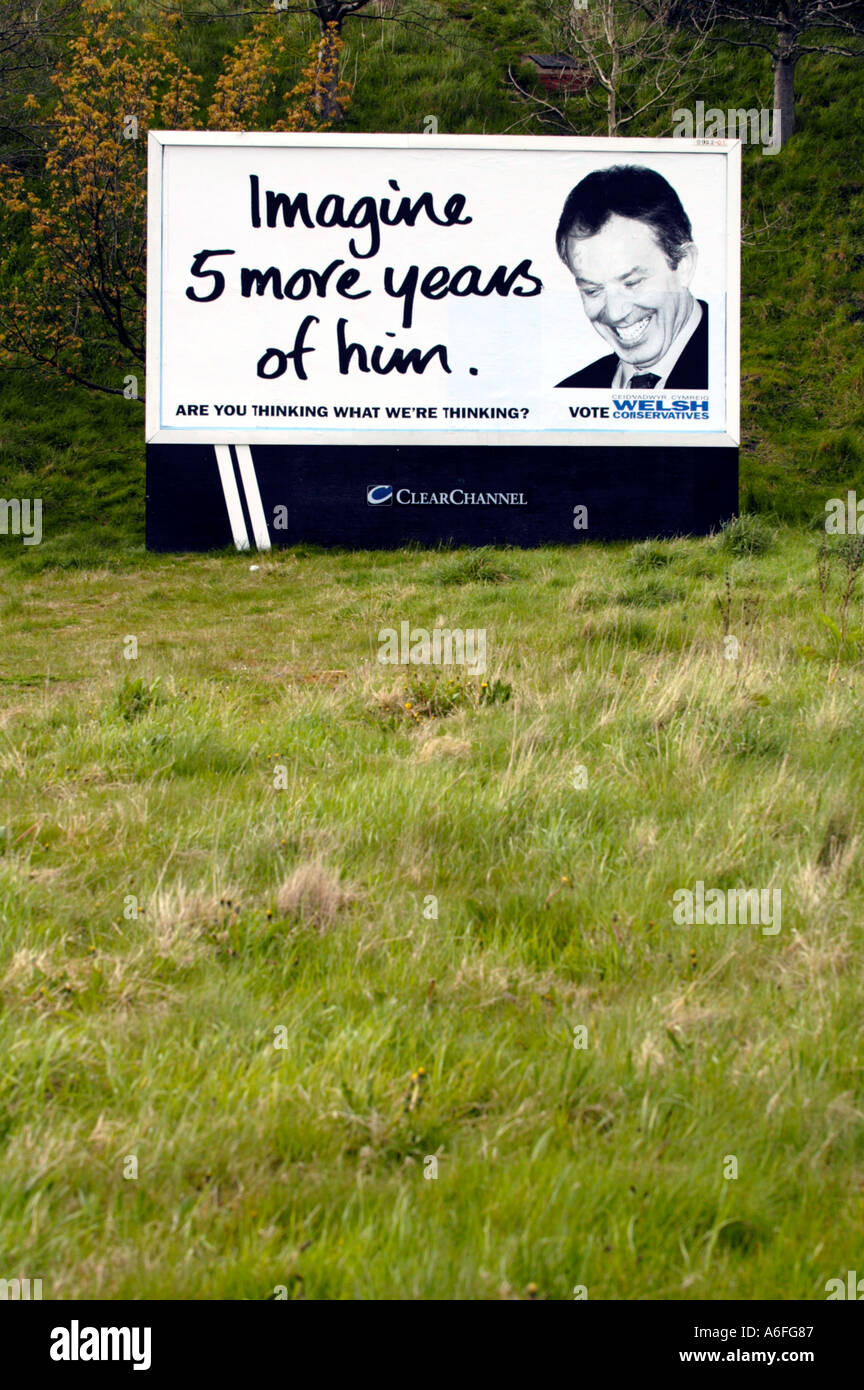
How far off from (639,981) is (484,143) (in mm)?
14274

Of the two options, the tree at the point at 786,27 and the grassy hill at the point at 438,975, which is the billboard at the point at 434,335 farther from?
the tree at the point at 786,27

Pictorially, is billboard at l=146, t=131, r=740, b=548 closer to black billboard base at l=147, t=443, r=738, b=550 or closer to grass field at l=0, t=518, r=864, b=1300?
black billboard base at l=147, t=443, r=738, b=550

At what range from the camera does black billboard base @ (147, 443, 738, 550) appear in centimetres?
1558

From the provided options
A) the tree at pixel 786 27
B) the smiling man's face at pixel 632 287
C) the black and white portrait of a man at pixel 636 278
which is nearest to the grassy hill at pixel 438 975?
the black and white portrait of a man at pixel 636 278

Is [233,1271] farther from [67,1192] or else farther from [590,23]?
[590,23]

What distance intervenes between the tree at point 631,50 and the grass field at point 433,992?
22.9 meters

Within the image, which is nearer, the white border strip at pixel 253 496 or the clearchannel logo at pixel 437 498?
the white border strip at pixel 253 496

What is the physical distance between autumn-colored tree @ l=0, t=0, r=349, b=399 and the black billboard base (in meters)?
2.99

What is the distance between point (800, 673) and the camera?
280 inches

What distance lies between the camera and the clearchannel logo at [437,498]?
15.7m

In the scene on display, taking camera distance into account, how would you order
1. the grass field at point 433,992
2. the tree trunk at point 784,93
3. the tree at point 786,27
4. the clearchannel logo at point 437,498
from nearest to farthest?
the grass field at point 433,992, the clearchannel logo at point 437,498, the tree at point 786,27, the tree trunk at point 784,93

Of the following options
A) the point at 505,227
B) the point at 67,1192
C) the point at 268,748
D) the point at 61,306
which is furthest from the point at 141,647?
the point at 61,306

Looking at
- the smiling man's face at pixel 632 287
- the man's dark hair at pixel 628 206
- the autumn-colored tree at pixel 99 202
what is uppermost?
the autumn-colored tree at pixel 99 202

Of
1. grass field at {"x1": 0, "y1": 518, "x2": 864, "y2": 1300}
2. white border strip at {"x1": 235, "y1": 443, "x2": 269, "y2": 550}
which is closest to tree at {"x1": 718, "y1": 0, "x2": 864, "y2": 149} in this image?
white border strip at {"x1": 235, "y1": 443, "x2": 269, "y2": 550}
